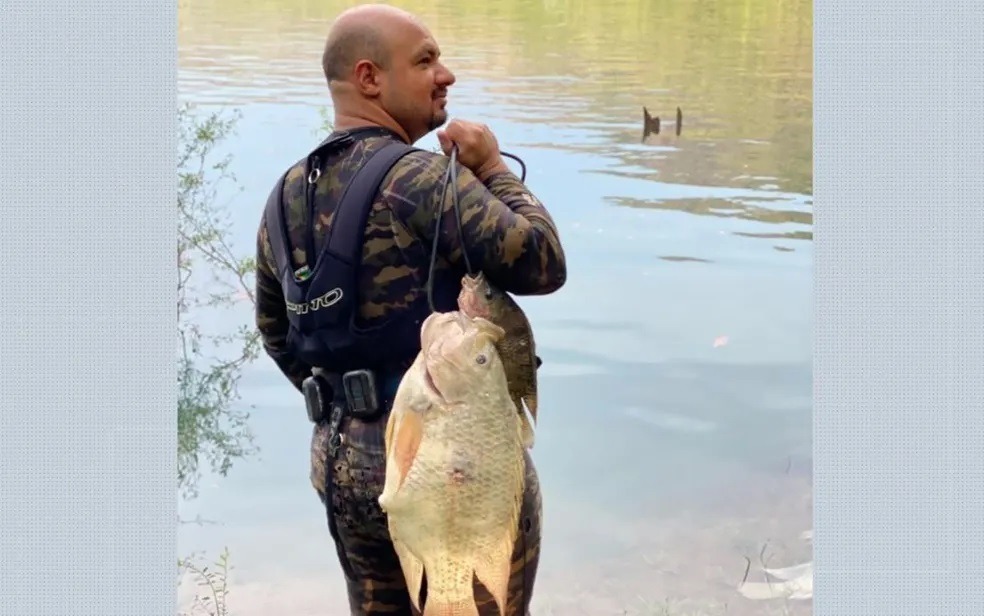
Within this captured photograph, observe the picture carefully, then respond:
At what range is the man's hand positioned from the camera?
6.65 feet

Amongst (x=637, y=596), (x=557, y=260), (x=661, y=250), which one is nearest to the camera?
(x=557, y=260)

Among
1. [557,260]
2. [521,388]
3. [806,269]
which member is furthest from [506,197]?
[806,269]

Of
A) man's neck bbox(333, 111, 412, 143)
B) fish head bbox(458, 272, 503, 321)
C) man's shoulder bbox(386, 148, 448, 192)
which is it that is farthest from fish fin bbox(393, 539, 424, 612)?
man's neck bbox(333, 111, 412, 143)

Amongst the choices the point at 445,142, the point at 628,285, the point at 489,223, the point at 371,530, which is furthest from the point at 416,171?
the point at 628,285

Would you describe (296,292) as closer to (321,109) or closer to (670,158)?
(321,109)

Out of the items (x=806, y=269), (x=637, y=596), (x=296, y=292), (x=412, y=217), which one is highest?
(x=412, y=217)

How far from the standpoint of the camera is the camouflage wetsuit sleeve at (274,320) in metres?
2.32

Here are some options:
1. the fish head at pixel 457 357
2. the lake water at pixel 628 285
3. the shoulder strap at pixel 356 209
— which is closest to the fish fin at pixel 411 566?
the fish head at pixel 457 357

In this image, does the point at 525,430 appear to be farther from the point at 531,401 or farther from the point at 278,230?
the point at 278,230

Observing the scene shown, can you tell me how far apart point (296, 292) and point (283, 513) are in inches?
80.6

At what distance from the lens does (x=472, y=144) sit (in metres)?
2.03

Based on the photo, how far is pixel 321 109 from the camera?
13.3 feet

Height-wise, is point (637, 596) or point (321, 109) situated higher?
point (321, 109)

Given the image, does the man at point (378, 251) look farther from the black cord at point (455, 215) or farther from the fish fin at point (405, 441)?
the fish fin at point (405, 441)
